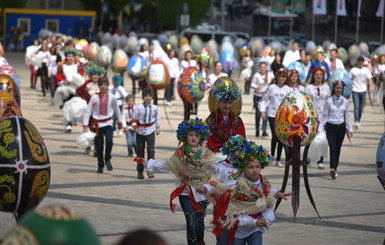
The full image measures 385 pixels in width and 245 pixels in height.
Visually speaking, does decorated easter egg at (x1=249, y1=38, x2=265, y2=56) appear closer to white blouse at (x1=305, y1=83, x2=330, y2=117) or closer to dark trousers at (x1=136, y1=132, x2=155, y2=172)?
white blouse at (x1=305, y1=83, x2=330, y2=117)

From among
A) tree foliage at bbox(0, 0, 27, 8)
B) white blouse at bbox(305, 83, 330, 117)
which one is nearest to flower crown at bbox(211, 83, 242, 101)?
white blouse at bbox(305, 83, 330, 117)

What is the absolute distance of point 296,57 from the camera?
91.7 ft

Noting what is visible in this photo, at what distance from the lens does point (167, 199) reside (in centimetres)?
1241

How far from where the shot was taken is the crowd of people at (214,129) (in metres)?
7.92

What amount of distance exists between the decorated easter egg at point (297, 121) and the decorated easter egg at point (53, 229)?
7.63 metres

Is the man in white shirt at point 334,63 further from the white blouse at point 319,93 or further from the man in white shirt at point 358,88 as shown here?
the white blouse at point 319,93

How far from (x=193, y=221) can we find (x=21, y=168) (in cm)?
203

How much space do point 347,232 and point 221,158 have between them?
217cm

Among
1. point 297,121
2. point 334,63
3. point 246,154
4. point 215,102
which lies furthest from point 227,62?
point 246,154

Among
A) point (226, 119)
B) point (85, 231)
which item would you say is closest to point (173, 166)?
point (226, 119)

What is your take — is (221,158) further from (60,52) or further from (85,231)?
(60,52)

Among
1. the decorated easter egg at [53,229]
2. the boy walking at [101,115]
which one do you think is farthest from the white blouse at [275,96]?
the decorated easter egg at [53,229]

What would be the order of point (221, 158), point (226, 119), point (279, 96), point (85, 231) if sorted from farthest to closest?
point (279, 96), point (226, 119), point (221, 158), point (85, 231)

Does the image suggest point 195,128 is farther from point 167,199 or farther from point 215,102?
point 215,102
